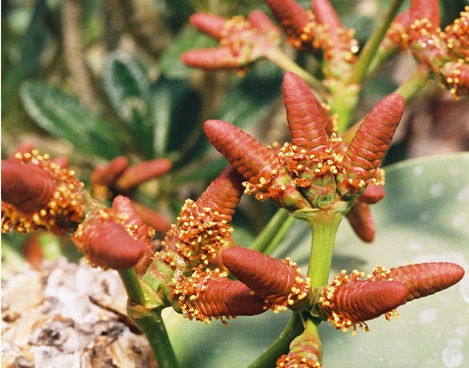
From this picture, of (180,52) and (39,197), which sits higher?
(39,197)

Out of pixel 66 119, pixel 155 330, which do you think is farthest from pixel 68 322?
pixel 66 119

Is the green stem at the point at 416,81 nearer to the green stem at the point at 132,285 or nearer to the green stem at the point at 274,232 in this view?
the green stem at the point at 274,232

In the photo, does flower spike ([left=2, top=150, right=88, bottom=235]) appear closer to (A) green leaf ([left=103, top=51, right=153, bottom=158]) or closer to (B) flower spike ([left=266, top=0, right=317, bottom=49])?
(B) flower spike ([left=266, top=0, right=317, bottom=49])

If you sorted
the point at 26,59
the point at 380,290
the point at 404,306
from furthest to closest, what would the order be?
the point at 26,59 → the point at 404,306 → the point at 380,290

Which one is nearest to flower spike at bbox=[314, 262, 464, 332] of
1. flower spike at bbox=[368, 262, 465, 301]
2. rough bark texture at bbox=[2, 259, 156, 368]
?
flower spike at bbox=[368, 262, 465, 301]

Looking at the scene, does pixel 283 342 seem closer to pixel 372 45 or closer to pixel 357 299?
pixel 357 299

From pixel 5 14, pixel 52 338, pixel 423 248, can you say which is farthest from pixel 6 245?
pixel 5 14
